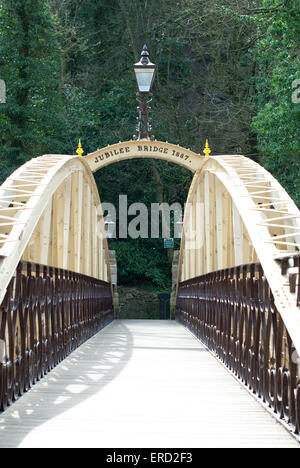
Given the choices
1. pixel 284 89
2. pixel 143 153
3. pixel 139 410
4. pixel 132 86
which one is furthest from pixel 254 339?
pixel 132 86

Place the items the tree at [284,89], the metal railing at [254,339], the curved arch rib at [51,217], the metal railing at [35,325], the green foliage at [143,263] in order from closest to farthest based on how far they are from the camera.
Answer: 1. the metal railing at [254,339]
2. the metal railing at [35,325]
3. the curved arch rib at [51,217]
4. the tree at [284,89]
5. the green foliage at [143,263]

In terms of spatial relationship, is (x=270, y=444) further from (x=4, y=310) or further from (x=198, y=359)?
(x=198, y=359)

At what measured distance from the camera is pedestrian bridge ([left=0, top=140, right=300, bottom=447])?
16.0ft

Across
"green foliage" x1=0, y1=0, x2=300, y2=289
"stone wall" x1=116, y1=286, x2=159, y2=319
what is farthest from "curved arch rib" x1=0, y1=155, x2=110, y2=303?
"stone wall" x1=116, y1=286, x2=159, y2=319

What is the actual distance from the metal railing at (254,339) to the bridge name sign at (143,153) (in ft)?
19.4

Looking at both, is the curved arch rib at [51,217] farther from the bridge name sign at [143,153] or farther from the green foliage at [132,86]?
the green foliage at [132,86]

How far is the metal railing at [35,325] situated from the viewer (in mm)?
5648

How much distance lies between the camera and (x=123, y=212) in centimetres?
2805

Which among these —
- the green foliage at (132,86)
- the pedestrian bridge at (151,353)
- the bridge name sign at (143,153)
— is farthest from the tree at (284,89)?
the pedestrian bridge at (151,353)

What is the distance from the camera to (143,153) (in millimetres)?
16312

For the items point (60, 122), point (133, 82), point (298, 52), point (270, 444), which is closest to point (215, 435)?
point (270, 444)

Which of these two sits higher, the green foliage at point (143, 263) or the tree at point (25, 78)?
the tree at point (25, 78)
